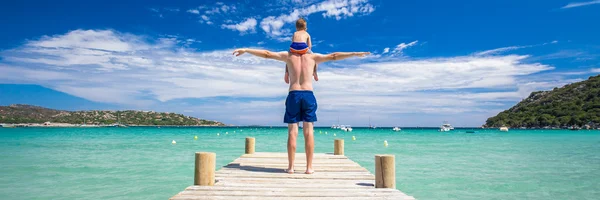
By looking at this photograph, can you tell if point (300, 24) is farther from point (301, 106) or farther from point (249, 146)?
point (249, 146)

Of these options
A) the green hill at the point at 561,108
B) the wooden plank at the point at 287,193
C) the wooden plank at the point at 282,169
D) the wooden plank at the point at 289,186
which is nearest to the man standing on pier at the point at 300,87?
the wooden plank at the point at 289,186

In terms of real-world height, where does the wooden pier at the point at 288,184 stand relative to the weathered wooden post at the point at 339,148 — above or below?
below

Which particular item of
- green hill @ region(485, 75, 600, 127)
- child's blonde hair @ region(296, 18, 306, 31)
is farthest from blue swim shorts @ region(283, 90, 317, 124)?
green hill @ region(485, 75, 600, 127)

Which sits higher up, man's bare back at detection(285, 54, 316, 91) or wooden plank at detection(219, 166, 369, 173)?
man's bare back at detection(285, 54, 316, 91)

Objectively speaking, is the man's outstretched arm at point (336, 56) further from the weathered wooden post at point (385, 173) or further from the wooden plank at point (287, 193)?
the wooden plank at point (287, 193)

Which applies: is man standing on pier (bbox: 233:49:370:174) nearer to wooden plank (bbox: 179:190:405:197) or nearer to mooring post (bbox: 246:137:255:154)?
wooden plank (bbox: 179:190:405:197)

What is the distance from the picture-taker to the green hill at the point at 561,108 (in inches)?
4215

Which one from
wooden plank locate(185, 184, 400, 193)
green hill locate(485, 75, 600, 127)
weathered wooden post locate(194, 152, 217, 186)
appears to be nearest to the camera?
wooden plank locate(185, 184, 400, 193)

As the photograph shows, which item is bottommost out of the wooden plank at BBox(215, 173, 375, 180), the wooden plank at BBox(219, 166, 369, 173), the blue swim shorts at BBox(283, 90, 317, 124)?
the wooden plank at BBox(215, 173, 375, 180)

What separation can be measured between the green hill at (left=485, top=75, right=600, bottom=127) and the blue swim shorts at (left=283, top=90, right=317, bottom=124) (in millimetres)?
118994

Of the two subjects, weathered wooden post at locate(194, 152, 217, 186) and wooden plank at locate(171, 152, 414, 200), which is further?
weathered wooden post at locate(194, 152, 217, 186)

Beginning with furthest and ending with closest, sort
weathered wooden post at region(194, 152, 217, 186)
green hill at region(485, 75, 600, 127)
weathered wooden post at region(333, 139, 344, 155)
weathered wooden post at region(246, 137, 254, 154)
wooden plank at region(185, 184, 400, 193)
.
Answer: green hill at region(485, 75, 600, 127)
weathered wooden post at region(246, 137, 254, 154)
weathered wooden post at region(333, 139, 344, 155)
weathered wooden post at region(194, 152, 217, 186)
wooden plank at region(185, 184, 400, 193)

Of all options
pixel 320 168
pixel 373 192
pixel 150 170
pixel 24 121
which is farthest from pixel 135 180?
pixel 24 121

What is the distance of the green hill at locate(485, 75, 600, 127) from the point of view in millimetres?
107062
